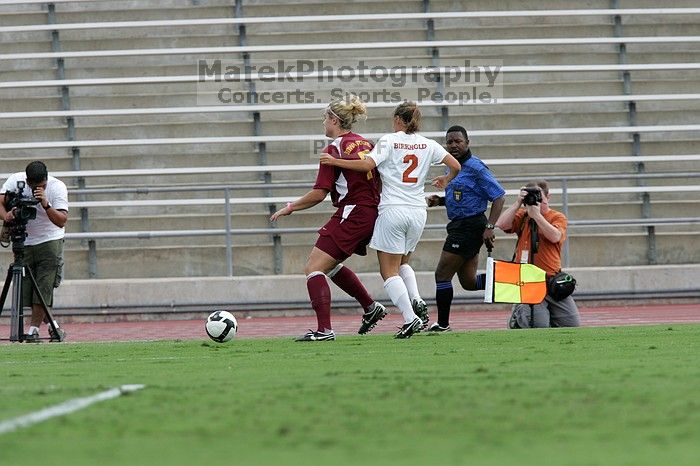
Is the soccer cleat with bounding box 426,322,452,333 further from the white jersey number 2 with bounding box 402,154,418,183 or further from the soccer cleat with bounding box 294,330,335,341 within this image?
the white jersey number 2 with bounding box 402,154,418,183

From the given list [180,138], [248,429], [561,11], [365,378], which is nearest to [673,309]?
[561,11]

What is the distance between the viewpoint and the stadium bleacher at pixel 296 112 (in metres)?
17.5

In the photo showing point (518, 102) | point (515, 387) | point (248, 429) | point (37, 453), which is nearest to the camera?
point (37, 453)

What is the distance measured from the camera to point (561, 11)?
63.5 ft

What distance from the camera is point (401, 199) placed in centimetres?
1002

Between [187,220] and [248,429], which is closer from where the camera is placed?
[248,429]

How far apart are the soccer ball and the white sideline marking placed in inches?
140

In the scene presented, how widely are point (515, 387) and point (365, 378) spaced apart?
0.94 metres

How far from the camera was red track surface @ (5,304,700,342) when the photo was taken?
43.0 feet

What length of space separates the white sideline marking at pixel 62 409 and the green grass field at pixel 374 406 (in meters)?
0.08

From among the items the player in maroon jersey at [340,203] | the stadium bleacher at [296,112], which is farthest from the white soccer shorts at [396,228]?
the stadium bleacher at [296,112]

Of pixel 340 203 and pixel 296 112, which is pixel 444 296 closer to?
pixel 340 203

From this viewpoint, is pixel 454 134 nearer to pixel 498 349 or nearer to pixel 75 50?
pixel 498 349

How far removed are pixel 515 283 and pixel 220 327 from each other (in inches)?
102
